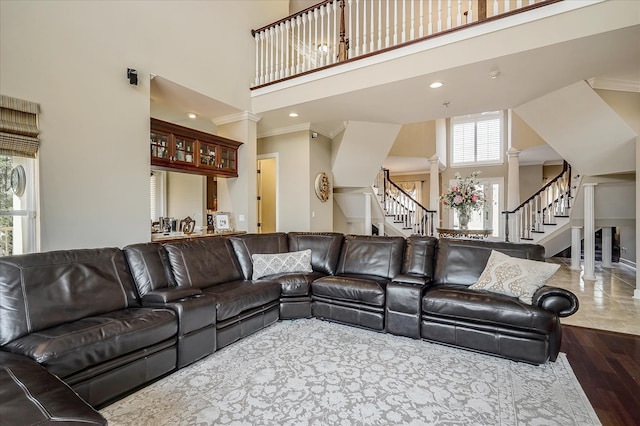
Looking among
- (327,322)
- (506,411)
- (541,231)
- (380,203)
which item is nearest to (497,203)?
(541,231)

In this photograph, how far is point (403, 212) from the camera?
26.1 feet

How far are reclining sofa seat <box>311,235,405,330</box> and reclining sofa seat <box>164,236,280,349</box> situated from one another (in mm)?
573

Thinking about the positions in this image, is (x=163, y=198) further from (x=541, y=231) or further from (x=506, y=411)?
(x=541, y=231)

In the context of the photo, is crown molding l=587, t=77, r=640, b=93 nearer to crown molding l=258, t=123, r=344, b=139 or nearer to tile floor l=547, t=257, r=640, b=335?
tile floor l=547, t=257, r=640, b=335

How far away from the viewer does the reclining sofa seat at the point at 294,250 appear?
3412mm

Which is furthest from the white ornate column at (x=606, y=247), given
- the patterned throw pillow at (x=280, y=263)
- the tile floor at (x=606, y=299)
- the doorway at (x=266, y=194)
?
the doorway at (x=266, y=194)

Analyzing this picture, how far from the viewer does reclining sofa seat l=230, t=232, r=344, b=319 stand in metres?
3.41

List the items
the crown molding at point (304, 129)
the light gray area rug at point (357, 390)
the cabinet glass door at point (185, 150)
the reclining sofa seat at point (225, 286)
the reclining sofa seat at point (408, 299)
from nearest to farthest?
the light gray area rug at point (357, 390) → the reclining sofa seat at point (225, 286) → the reclining sofa seat at point (408, 299) → the cabinet glass door at point (185, 150) → the crown molding at point (304, 129)

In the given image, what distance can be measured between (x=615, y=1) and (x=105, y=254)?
5.05 m

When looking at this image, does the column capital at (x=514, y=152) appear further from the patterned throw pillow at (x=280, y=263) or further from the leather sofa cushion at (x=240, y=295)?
the leather sofa cushion at (x=240, y=295)

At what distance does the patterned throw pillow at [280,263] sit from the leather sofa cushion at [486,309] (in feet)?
5.07

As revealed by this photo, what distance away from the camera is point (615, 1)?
2.79 m

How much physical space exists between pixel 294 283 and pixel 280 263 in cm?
39

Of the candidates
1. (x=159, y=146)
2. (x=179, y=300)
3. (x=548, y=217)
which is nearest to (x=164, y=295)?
(x=179, y=300)
